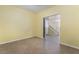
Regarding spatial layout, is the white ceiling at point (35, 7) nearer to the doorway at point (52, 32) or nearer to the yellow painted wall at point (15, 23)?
the yellow painted wall at point (15, 23)

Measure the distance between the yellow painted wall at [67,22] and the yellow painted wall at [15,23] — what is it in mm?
172

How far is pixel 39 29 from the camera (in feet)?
5.31

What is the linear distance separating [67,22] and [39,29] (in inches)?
18.8

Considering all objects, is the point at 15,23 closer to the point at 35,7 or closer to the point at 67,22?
the point at 35,7

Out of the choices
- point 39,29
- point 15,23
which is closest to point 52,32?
point 39,29

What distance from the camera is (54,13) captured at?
1.51m

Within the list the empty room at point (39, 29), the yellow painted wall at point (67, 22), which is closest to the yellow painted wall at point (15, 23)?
the empty room at point (39, 29)

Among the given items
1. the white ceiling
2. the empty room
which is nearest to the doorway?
the empty room

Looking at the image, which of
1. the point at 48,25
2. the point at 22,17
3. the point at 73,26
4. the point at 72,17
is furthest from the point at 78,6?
the point at 22,17

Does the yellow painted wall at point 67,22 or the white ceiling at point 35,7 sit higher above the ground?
the white ceiling at point 35,7

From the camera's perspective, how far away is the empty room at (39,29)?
4.69ft

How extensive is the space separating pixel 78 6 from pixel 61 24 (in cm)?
36

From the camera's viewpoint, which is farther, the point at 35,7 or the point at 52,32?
the point at 52,32
